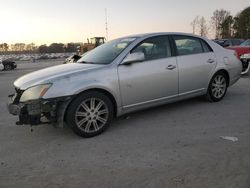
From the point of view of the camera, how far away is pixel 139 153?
3828 mm

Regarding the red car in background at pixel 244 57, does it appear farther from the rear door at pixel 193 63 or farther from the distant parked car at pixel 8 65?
the distant parked car at pixel 8 65

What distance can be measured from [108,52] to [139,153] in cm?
226

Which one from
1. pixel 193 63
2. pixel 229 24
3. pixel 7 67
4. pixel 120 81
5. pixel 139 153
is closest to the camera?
pixel 139 153

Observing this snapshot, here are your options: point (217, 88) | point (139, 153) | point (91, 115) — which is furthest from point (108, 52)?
point (217, 88)

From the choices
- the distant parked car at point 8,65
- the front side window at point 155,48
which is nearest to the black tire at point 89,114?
the front side window at point 155,48

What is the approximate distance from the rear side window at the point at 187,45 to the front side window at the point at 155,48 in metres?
0.27

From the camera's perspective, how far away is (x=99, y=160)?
3.69 m

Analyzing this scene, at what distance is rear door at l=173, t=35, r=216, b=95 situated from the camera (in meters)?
5.59

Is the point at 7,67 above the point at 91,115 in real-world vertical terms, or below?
above

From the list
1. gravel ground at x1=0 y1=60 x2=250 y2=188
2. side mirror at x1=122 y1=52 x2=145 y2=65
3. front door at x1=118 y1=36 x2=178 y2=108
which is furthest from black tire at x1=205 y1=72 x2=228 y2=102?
side mirror at x1=122 y1=52 x2=145 y2=65

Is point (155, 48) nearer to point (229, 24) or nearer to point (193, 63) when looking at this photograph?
point (193, 63)

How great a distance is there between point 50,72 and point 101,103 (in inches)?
41.7

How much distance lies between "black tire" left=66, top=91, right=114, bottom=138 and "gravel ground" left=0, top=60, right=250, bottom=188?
146 millimetres

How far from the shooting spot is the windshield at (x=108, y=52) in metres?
5.08
